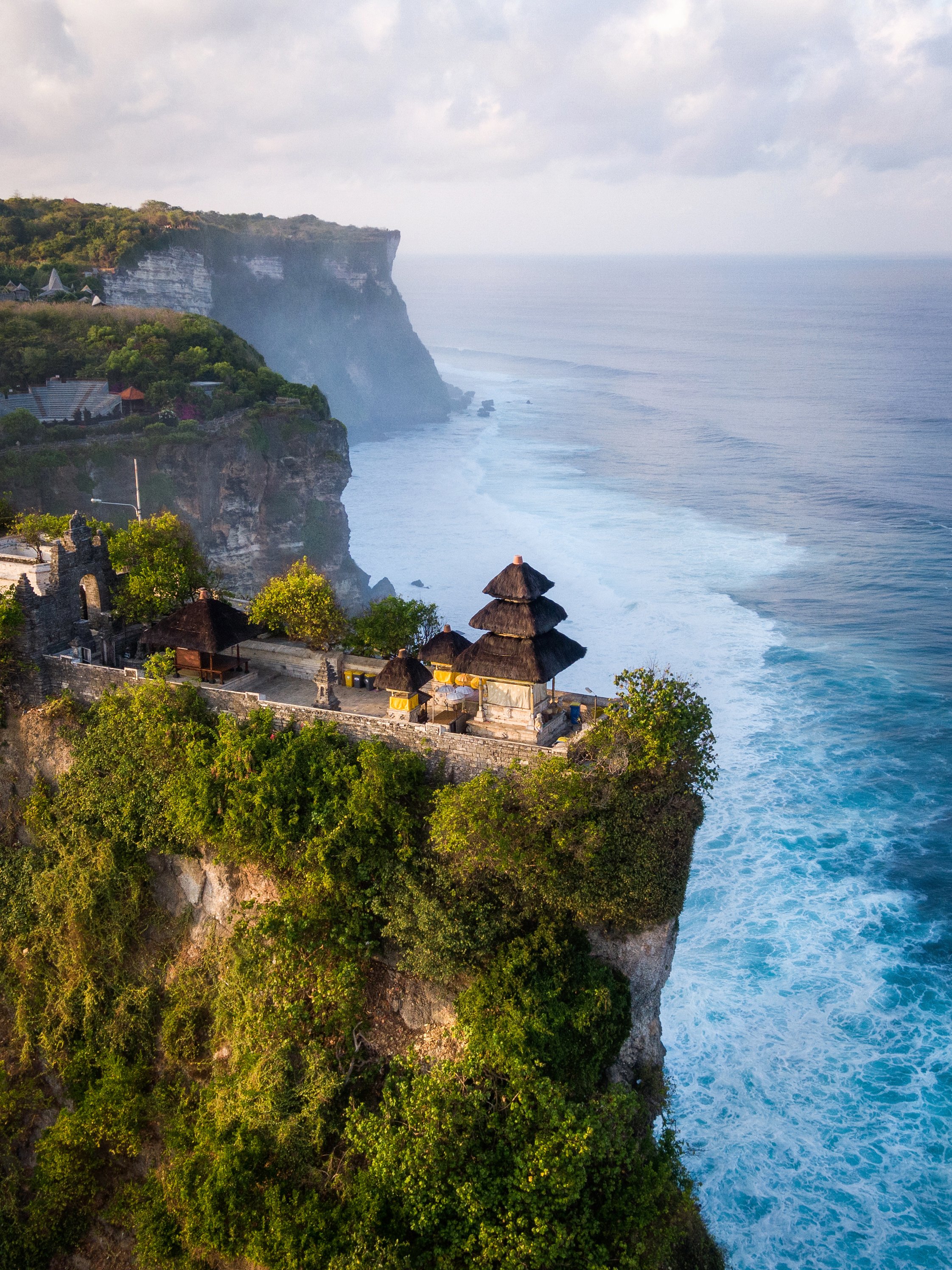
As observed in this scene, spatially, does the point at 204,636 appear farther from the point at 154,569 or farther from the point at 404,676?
the point at 404,676

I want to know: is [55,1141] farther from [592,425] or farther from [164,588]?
[592,425]

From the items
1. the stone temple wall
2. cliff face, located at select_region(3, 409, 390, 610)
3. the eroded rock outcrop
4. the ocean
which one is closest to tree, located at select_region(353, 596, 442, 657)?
the stone temple wall

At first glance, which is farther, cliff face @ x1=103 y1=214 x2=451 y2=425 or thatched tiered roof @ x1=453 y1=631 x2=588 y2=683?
cliff face @ x1=103 y1=214 x2=451 y2=425

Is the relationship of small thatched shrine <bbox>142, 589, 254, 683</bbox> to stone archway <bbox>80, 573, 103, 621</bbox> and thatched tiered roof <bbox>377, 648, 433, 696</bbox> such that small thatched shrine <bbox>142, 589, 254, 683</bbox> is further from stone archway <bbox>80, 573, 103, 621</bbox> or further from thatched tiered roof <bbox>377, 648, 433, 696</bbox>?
thatched tiered roof <bbox>377, 648, 433, 696</bbox>

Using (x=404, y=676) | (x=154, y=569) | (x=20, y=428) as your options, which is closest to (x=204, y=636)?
(x=154, y=569)

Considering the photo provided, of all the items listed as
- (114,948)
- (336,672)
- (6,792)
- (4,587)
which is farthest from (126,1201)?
(4,587)

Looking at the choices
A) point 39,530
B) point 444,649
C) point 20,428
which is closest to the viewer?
point 444,649

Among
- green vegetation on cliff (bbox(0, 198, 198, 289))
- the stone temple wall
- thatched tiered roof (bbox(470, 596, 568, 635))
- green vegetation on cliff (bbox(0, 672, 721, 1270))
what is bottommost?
green vegetation on cliff (bbox(0, 672, 721, 1270))

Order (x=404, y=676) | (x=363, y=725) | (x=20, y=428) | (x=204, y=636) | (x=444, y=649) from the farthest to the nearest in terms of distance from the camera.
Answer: (x=20, y=428), (x=204, y=636), (x=444, y=649), (x=404, y=676), (x=363, y=725)
